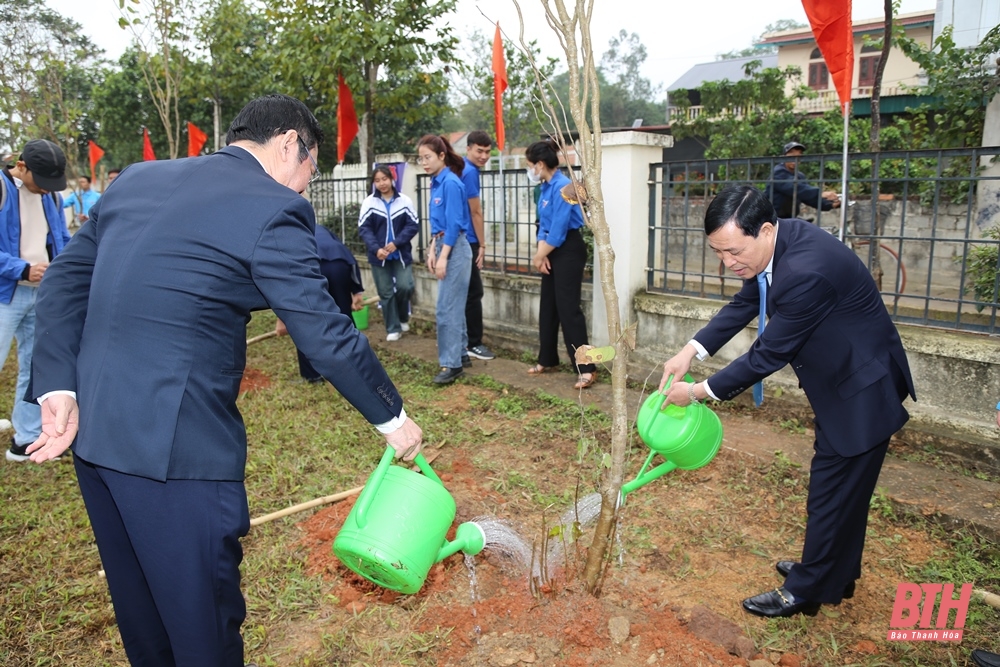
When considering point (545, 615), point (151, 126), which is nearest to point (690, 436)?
point (545, 615)

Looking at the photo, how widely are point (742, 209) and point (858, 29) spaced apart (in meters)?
25.6

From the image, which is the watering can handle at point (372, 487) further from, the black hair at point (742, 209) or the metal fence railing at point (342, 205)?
the metal fence railing at point (342, 205)

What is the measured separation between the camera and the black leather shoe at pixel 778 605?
2.62m

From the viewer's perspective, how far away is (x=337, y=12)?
22.8 feet

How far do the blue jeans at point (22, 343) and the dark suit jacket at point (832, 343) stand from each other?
12.7ft

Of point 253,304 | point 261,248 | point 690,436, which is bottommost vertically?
point 690,436

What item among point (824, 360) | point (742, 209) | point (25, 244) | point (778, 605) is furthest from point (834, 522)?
point (25, 244)

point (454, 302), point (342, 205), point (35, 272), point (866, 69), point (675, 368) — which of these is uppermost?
point (866, 69)

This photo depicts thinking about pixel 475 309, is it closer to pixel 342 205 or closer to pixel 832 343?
pixel 342 205

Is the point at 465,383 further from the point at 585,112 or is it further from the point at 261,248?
the point at 261,248

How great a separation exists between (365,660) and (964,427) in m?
3.42

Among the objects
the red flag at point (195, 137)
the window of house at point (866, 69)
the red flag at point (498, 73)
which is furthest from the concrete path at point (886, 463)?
the window of house at point (866, 69)

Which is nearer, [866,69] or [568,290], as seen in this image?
[568,290]

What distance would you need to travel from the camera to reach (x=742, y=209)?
2.36 metres
